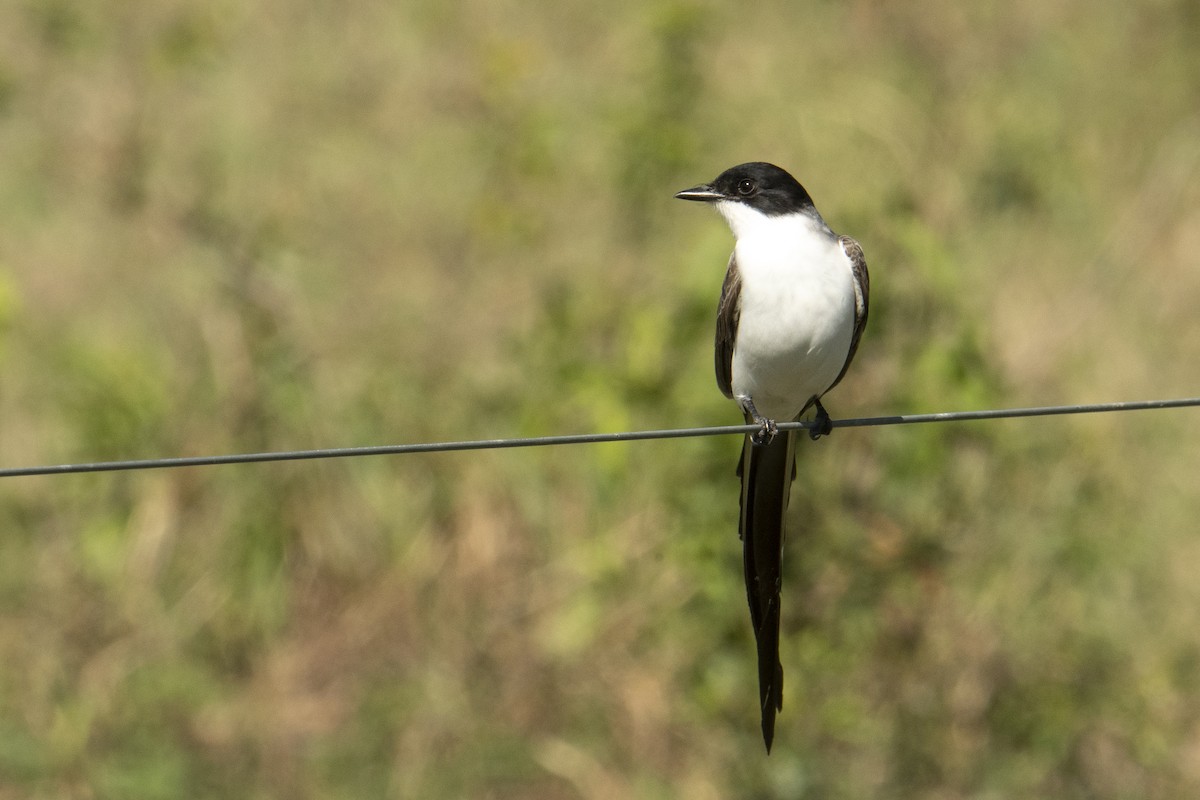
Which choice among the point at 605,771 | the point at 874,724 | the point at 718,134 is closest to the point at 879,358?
the point at 874,724

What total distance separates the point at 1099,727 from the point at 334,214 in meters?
5.91

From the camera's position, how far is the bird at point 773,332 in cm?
568

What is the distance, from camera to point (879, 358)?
7.22 metres

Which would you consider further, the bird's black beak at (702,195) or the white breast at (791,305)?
the bird's black beak at (702,195)

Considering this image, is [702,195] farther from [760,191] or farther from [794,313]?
[794,313]

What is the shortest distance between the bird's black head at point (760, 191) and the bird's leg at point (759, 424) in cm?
71

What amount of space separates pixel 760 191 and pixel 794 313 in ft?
2.04

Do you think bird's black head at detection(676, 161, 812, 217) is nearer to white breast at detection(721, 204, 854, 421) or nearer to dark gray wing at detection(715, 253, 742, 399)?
white breast at detection(721, 204, 854, 421)

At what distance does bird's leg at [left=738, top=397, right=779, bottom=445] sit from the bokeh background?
689 millimetres

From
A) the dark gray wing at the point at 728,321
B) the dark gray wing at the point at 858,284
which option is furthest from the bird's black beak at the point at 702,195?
the dark gray wing at the point at 858,284

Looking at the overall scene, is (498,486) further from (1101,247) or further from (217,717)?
(1101,247)

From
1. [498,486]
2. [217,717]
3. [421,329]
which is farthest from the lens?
[421,329]

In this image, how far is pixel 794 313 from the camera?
567 cm

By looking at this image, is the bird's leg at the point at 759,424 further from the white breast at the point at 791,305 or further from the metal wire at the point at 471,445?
the metal wire at the point at 471,445
